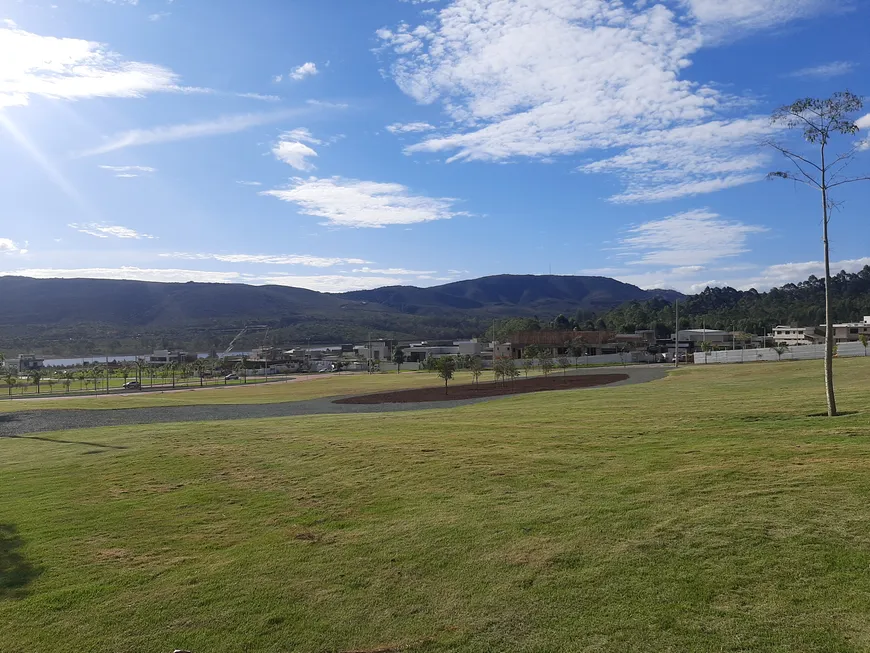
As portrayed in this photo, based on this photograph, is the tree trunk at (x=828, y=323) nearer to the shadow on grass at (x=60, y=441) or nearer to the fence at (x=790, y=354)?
the shadow on grass at (x=60, y=441)

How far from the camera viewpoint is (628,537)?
8516mm

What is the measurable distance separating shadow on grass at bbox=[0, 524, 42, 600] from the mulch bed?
108 ft

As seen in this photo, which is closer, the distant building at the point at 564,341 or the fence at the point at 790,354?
the fence at the point at 790,354

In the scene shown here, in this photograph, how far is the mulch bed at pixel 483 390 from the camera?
45281 mm

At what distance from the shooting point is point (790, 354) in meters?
69.4

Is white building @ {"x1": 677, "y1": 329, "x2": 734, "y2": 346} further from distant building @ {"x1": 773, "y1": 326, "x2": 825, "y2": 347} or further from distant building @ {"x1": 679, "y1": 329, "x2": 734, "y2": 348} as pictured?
distant building @ {"x1": 773, "y1": 326, "x2": 825, "y2": 347}

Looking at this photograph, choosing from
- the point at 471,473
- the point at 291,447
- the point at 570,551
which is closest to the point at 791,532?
the point at 570,551

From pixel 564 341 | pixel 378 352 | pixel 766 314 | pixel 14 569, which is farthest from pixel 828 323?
pixel 766 314

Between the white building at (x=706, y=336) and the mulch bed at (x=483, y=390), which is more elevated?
the white building at (x=706, y=336)

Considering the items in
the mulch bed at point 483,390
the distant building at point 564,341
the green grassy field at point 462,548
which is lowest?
the mulch bed at point 483,390

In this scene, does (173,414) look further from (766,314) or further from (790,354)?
(766,314)

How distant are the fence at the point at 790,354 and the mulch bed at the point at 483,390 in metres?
24.1

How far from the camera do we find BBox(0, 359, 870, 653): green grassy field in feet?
21.3

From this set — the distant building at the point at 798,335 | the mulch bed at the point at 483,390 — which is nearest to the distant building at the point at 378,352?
the distant building at the point at 798,335
